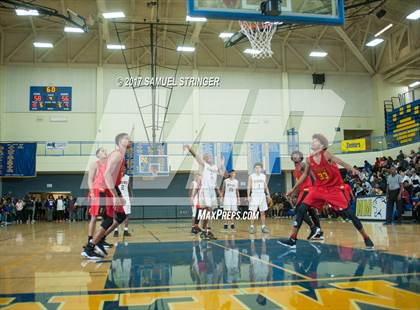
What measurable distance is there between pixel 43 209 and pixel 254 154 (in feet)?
45.2

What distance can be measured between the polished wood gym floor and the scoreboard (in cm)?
2184

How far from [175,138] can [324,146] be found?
2144 centimetres

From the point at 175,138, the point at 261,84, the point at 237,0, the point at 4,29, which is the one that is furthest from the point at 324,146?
the point at 4,29

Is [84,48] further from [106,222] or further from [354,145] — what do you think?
[106,222]

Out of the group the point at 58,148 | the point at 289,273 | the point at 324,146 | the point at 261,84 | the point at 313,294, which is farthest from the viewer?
the point at 261,84

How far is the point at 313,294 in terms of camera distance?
3.80 meters

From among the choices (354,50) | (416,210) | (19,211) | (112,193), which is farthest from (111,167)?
(354,50)

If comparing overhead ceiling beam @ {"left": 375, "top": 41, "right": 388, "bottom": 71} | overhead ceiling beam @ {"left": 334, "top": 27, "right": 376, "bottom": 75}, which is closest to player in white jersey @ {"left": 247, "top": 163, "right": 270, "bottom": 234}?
overhead ceiling beam @ {"left": 334, "top": 27, "right": 376, "bottom": 75}

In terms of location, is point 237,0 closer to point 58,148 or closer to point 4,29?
point 58,148

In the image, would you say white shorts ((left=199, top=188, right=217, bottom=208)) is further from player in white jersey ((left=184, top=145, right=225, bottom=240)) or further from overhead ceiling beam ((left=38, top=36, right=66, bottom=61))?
overhead ceiling beam ((left=38, top=36, right=66, bottom=61))

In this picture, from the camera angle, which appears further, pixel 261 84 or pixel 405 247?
pixel 261 84

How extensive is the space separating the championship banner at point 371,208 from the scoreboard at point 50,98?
1880 cm

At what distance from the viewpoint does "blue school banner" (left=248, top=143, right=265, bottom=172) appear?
2748 centimetres

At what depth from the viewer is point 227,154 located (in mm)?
27328
